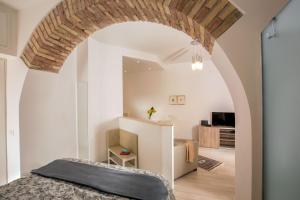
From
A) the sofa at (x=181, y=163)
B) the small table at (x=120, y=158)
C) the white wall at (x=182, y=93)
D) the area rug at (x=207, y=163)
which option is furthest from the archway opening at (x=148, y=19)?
the white wall at (x=182, y=93)

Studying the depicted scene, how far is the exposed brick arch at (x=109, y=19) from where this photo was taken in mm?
1269

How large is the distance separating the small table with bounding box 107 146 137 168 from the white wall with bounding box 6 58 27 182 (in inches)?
64.4

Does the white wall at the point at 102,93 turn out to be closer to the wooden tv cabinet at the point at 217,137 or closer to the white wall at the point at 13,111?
the white wall at the point at 13,111

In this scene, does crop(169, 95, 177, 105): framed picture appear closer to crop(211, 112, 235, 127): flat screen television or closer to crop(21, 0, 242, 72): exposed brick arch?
crop(211, 112, 235, 127): flat screen television

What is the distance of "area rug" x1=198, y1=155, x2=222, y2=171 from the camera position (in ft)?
13.4

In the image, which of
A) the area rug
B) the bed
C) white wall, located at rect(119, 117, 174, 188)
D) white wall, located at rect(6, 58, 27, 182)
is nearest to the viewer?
the bed

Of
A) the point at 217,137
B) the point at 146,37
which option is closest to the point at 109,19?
the point at 146,37

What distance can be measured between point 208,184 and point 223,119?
2.99 m

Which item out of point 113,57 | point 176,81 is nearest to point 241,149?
point 113,57

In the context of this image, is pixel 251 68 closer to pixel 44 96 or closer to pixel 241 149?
pixel 241 149

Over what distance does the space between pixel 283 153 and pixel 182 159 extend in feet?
9.11

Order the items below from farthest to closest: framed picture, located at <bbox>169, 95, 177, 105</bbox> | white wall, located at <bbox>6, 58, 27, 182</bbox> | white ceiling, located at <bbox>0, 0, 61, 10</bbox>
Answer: framed picture, located at <bbox>169, 95, 177, 105</bbox> → white wall, located at <bbox>6, 58, 27, 182</bbox> → white ceiling, located at <bbox>0, 0, 61, 10</bbox>

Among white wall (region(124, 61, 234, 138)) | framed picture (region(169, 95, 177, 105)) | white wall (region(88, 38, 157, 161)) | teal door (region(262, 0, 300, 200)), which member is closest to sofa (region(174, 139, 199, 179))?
white wall (region(88, 38, 157, 161))

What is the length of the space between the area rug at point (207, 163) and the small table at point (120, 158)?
5.41 ft
